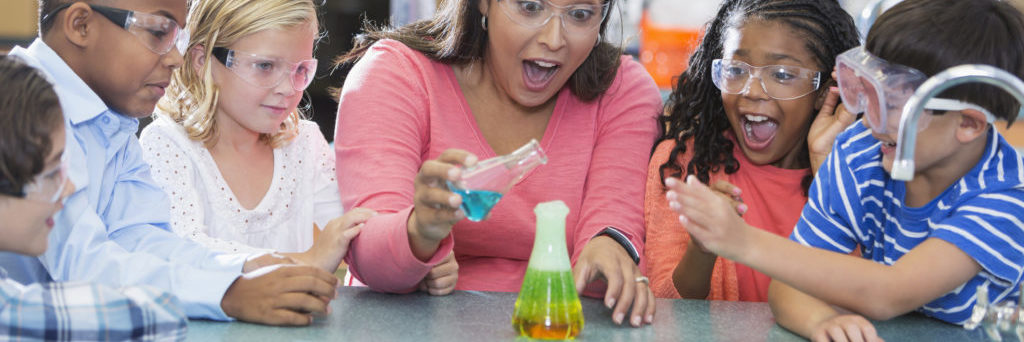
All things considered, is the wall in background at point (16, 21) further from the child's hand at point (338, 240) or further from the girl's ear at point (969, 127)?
the girl's ear at point (969, 127)

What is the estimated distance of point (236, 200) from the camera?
1933mm

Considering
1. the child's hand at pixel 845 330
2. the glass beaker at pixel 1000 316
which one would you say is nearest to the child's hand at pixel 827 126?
the child's hand at pixel 845 330

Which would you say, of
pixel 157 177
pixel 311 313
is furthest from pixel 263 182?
pixel 311 313

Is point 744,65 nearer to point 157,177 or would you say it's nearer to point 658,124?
point 658,124

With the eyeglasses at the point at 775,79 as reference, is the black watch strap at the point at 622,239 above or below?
below

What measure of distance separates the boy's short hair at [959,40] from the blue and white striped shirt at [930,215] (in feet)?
0.34

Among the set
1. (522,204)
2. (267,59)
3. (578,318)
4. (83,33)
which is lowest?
(522,204)

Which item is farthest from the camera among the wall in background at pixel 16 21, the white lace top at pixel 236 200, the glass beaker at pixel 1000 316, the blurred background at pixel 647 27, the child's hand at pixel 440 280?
the wall in background at pixel 16 21

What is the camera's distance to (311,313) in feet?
4.41

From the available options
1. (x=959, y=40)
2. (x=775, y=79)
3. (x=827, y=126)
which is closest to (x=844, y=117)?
(x=827, y=126)

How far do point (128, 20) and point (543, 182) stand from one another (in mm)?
809

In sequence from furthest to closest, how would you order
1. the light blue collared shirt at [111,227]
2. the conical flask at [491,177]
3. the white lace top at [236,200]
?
the white lace top at [236,200], the light blue collared shirt at [111,227], the conical flask at [491,177]

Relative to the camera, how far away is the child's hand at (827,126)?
1889 millimetres

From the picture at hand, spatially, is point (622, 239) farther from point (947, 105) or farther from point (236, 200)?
point (236, 200)
